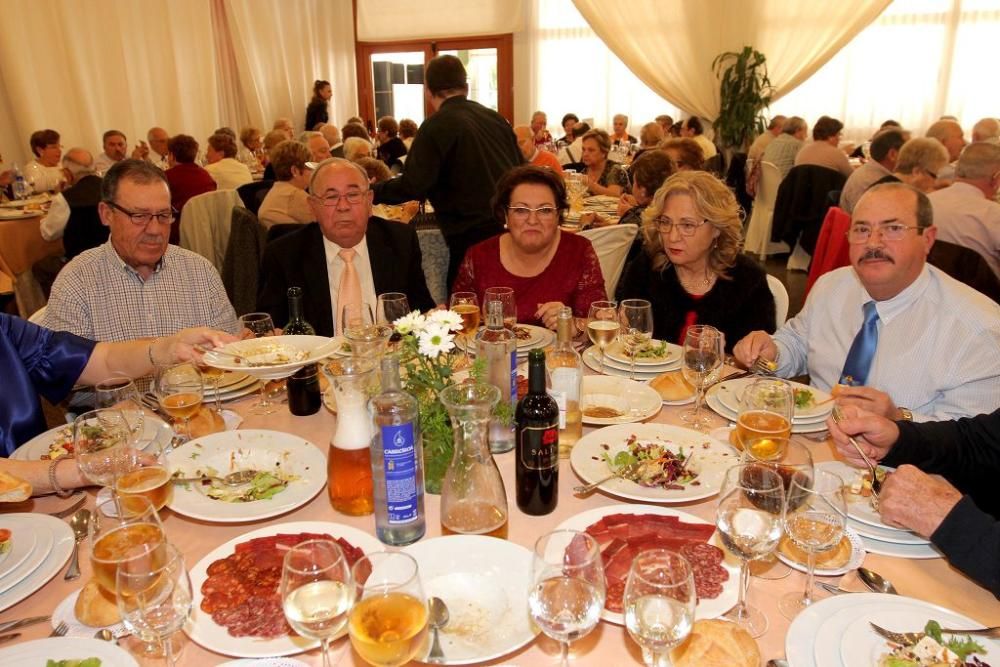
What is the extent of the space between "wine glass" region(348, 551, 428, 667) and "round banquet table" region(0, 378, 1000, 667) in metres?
0.18

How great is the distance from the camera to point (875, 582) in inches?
48.0

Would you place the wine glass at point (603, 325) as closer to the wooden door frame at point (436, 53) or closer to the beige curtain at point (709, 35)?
the beige curtain at point (709, 35)

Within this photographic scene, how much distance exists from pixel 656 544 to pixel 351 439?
0.61 m

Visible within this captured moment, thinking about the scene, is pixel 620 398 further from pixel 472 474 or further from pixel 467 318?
pixel 472 474

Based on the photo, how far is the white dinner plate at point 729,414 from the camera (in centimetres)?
179

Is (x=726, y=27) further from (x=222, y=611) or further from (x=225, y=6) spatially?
(x=222, y=611)

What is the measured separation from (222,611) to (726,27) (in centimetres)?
1067

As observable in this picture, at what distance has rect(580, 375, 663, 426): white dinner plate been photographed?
184 centimetres

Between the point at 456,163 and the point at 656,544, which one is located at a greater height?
the point at 456,163

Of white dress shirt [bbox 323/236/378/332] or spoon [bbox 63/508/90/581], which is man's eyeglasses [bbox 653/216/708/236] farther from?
spoon [bbox 63/508/90/581]

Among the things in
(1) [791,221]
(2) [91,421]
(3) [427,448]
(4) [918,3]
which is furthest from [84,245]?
(4) [918,3]

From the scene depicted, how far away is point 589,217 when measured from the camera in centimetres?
529

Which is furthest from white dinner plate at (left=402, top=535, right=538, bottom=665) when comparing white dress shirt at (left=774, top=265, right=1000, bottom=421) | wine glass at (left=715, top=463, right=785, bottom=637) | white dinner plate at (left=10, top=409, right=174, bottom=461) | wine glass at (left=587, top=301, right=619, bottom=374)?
white dress shirt at (left=774, top=265, right=1000, bottom=421)

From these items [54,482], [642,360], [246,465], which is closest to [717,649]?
[246,465]
